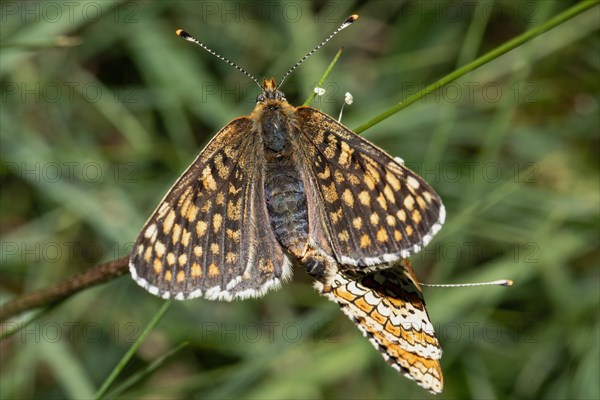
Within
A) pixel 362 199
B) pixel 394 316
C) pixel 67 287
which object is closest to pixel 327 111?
pixel 362 199

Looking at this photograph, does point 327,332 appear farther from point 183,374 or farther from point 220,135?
point 220,135

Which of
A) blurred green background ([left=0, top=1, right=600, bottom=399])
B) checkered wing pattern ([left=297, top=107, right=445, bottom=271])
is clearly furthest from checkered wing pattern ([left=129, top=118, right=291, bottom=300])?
blurred green background ([left=0, top=1, right=600, bottom=399])

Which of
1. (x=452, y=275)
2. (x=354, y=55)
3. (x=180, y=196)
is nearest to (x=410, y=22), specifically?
(x=354, y=55)

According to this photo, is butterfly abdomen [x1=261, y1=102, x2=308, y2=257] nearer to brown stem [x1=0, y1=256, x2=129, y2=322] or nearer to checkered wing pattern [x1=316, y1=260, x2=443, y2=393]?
checkered wing pattern [x1=316, y1=260, x2=443, y2=393]

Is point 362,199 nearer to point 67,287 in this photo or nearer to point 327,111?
point 67,287

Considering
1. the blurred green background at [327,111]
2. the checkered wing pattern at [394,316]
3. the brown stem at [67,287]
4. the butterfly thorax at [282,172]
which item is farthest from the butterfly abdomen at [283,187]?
the blurred green background at [327,111]

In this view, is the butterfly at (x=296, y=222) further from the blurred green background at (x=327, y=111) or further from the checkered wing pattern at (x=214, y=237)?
the blurred green background at (x=327, y=111)
